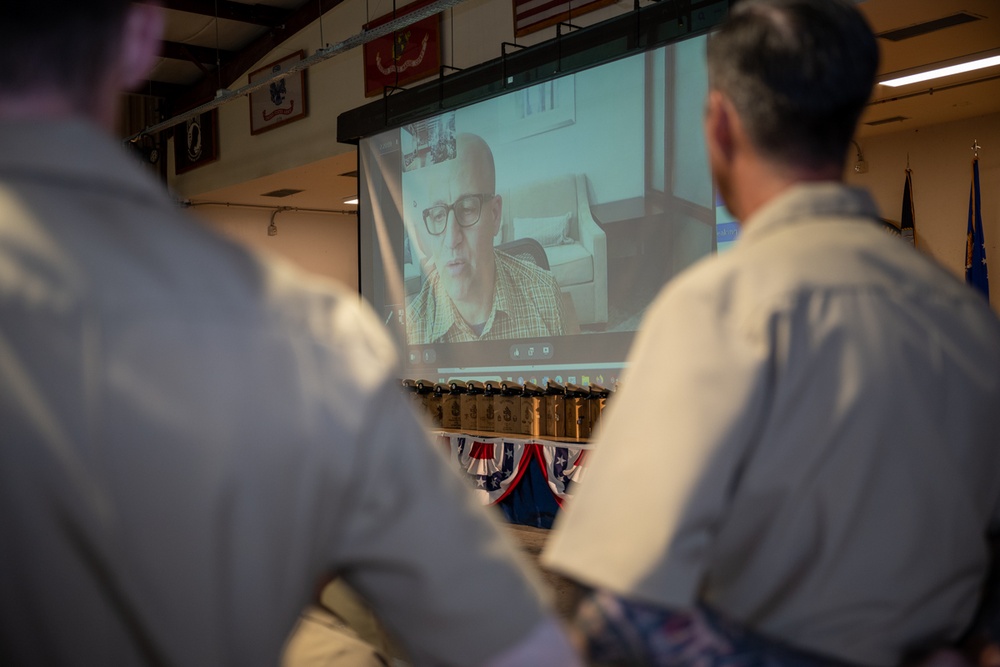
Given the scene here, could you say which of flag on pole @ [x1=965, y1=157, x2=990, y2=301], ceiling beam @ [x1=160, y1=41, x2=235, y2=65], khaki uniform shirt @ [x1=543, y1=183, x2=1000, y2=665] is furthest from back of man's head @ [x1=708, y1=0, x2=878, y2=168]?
ceiling beam @ [x1=160, y1=41, x2=235, y2=65]

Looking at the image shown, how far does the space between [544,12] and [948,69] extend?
2.77 metres

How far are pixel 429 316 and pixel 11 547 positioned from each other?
20.6 ft

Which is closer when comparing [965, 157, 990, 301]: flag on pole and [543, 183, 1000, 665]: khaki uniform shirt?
[543, 183, 1000, 665]: khaki uniform shirt

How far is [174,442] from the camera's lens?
2.03 feet

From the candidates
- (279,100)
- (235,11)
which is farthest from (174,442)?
(235,11)

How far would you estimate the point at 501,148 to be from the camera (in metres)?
6.35

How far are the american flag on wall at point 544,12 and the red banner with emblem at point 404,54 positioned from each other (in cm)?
94

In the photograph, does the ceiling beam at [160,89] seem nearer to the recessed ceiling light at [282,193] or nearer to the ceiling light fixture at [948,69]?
the recessed ceiling light at [282,193]

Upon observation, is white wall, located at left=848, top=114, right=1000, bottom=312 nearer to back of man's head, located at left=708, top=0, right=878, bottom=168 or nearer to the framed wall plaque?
the framed wall plaque

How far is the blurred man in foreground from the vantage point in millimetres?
618

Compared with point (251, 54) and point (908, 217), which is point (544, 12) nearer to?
point (908, 217)

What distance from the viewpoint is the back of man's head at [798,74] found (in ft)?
3.28

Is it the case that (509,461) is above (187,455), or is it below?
below

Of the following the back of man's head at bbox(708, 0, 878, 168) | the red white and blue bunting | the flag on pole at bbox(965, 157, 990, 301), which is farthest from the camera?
the flag on pole at bbox(965, 157, 990, 301)
